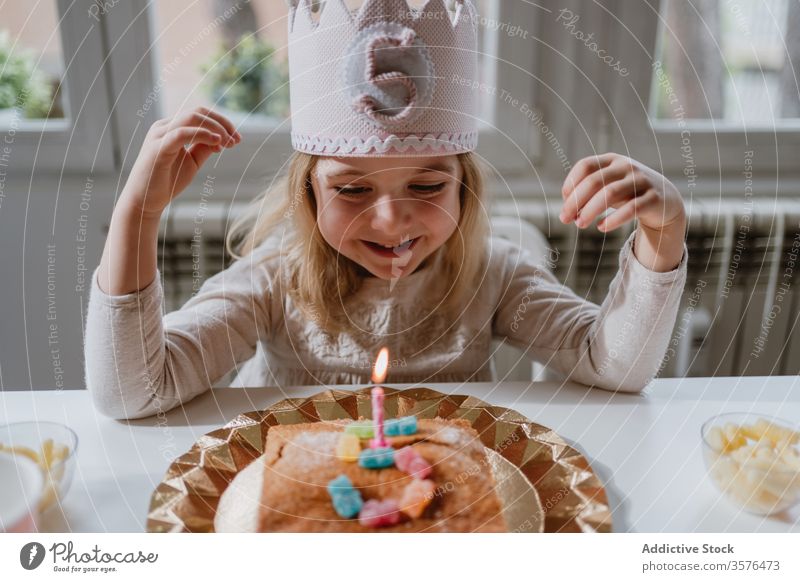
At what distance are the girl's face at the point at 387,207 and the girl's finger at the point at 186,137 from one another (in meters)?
0.11

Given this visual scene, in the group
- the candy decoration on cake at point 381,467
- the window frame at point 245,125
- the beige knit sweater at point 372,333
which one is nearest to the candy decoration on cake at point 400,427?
the candy decoration on cake at point 381,467

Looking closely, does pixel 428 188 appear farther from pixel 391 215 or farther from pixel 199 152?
pixel 199 152

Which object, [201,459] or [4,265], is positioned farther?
[4,265]

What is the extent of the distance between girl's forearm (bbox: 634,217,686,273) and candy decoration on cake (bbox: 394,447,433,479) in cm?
24

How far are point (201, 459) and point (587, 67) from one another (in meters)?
0.60

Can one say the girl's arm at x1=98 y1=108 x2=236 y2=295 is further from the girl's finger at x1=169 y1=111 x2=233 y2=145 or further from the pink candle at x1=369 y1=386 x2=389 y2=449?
the pink candle at x1=369 y1=386 x2=389 y2=449

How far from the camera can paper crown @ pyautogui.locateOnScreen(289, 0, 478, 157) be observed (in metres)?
0.40

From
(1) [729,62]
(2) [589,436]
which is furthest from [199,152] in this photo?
(1) [729,62]

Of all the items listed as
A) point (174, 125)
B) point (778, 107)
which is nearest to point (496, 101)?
point (778, 107)

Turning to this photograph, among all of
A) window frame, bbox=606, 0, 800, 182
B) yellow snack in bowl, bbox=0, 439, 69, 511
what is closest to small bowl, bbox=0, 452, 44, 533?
yellow snack in bowl, bbox=0, 439, 69, 511

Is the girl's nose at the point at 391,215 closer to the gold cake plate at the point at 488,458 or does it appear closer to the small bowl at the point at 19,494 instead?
the gold cake plate at the point at 488,458
